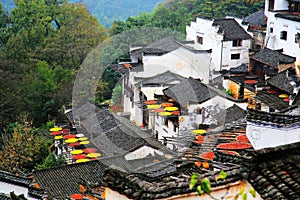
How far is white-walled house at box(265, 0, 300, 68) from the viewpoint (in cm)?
2731

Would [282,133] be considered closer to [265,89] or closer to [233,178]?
[233,178]

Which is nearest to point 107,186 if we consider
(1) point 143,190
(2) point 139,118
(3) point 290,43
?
(1) point 143,190

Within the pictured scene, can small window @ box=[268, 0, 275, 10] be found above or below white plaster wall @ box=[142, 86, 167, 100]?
above

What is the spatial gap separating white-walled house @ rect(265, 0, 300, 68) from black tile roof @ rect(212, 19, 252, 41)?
155 cm

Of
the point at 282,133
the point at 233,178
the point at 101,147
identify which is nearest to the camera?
the point at 233,178

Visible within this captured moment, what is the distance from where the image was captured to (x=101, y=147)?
906 inches

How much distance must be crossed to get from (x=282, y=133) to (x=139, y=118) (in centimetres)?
1651

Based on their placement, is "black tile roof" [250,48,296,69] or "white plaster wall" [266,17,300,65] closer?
"black tile roof" [250,48,296,69]

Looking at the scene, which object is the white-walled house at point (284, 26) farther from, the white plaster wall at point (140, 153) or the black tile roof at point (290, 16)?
the white plaster wall at point (140, 153)

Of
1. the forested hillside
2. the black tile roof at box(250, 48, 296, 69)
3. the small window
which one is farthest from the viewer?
the small window

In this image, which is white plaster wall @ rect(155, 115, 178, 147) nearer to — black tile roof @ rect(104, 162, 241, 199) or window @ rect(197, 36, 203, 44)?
window @ rect(197, 36, 203, 44)

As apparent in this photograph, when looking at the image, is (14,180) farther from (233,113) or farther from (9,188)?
(233,113)

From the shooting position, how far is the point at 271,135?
884 cm

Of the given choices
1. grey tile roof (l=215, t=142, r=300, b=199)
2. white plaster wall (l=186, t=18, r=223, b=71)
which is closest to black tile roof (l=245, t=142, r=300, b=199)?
grey tile roof (l=215, t=142, r=300, b=199)
